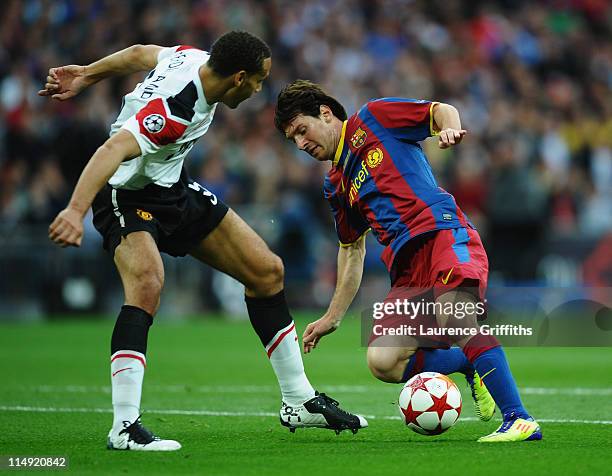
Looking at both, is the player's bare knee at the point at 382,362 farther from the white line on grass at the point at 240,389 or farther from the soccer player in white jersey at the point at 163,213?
the white line on grass at the point at 240,389

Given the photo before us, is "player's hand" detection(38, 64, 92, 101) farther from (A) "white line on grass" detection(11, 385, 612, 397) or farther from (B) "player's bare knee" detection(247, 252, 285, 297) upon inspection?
(A) "white line on grass" detection(11, 385, 612, 397)

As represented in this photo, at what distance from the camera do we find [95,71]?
6.93m

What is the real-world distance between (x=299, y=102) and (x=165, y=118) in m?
0.95

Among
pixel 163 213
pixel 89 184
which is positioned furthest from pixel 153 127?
pixel 163 213

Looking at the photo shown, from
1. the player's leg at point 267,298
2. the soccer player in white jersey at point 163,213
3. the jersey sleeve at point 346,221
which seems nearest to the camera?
the soccer player in white jersey at point 163,213

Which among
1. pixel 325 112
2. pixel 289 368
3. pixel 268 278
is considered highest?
pixel 325 112

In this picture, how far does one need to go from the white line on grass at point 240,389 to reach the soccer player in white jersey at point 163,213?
2.41m

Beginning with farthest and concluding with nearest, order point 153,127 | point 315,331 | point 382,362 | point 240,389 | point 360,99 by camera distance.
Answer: point 360,99
point 240,389
point 315,331
point 382,362
point 153,127

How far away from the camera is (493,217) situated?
57.6 ft

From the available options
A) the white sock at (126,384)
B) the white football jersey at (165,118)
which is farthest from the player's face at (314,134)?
the white sock at (126,384)

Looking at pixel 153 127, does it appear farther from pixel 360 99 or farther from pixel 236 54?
pixel 360 99

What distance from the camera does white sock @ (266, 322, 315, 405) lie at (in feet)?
22.4

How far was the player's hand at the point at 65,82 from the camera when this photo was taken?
6910 millimetres

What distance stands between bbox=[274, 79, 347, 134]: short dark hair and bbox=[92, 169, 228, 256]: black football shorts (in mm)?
644
